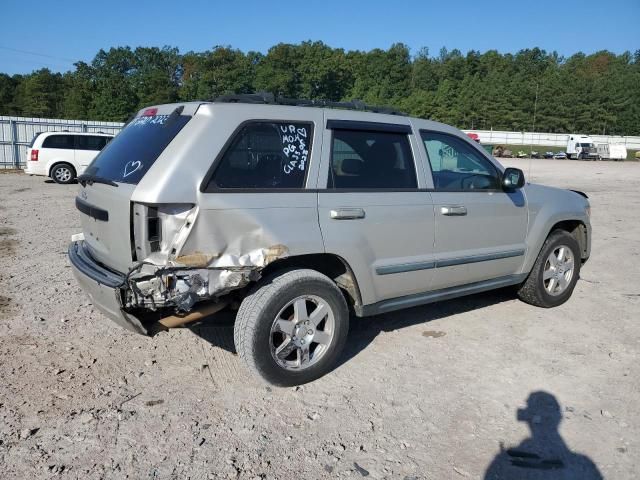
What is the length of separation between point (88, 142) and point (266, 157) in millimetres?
16597

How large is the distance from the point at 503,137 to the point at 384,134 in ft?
230

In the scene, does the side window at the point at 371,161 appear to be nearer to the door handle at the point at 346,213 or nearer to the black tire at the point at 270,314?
the door handle at the point at 346,213

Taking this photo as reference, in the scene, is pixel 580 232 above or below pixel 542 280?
above

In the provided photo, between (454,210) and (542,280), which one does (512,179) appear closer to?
(454,210)

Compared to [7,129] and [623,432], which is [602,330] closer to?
[623,432]

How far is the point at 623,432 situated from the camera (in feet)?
10.6

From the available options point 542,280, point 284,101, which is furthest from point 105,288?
point 542,280

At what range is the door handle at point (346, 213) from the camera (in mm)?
3670

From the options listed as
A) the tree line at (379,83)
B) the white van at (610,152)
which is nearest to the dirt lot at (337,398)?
the white van at (610,152)

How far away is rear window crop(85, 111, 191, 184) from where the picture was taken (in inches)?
134

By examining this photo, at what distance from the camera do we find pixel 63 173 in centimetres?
1777

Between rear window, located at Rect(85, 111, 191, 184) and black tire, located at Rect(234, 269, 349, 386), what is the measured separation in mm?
1074

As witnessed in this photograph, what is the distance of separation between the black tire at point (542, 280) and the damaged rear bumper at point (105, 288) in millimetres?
3849

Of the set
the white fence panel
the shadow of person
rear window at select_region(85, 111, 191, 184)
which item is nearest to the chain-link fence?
rear window at select_region(85, 111, 191, 184)
